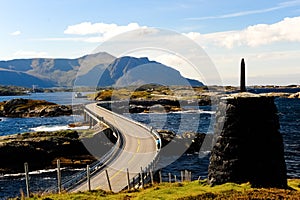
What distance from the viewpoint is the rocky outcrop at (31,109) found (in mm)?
151375

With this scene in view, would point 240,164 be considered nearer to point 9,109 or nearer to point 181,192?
point 181,192

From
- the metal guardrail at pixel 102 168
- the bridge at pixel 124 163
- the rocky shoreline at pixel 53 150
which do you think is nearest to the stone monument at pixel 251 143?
the bridge at pixel 124 163

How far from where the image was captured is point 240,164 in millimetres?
19891

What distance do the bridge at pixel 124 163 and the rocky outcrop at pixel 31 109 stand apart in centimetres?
8265

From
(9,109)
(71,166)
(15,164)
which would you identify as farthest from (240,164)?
(9,109)

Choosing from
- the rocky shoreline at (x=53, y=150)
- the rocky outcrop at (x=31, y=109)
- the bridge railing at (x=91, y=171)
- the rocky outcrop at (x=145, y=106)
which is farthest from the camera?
the rocky outcrop at (x=145, y=106)

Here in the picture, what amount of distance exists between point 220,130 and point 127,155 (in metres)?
31.0

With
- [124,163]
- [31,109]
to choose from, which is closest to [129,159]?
[124,163]

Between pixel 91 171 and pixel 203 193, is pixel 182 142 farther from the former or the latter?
pixel 203 193

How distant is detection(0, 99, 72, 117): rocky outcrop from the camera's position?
5960 inches

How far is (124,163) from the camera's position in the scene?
1769 inches

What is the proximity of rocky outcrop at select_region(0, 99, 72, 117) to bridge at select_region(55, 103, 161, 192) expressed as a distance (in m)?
82.6

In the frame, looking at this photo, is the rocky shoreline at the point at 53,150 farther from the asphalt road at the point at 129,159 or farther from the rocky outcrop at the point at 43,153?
the asphalt road at the point at 129,159

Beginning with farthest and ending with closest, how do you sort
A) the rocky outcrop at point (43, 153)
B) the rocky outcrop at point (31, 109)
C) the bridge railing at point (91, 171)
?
1. the rocky outcrop at point (31, 109)
2. the rocky outcrop at point (43, 153)
3. the bridge railing at point (91, 171)
